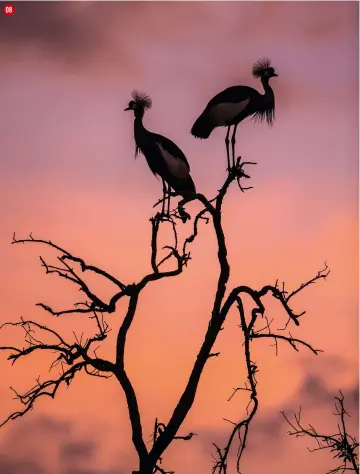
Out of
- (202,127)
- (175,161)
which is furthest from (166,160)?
(202,127)

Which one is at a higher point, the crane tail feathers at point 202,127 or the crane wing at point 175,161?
the crane tail feathers at point 202,127

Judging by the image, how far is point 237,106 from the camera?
1402 centimetres

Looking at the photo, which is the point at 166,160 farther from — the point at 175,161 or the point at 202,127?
the point at 202,127

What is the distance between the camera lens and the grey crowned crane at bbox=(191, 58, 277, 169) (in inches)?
548

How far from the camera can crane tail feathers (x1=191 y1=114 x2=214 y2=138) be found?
14148 millimetres

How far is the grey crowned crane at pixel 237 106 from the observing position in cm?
1392

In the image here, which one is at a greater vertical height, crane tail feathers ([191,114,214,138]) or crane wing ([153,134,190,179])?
crane tail feathers ([191,114,214,138])

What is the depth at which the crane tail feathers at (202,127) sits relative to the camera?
14.1 metres

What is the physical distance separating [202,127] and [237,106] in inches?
26.3

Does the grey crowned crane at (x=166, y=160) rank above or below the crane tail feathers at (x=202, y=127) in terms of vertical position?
below

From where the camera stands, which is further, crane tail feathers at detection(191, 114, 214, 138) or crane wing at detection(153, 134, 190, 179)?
crane tail feathers at detection(191, 114, 214, 138)

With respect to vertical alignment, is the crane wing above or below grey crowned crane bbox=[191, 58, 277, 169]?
below

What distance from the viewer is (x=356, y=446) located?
1027 centimetres

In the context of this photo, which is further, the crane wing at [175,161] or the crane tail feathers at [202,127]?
the crane tail feathers at [202,127]
